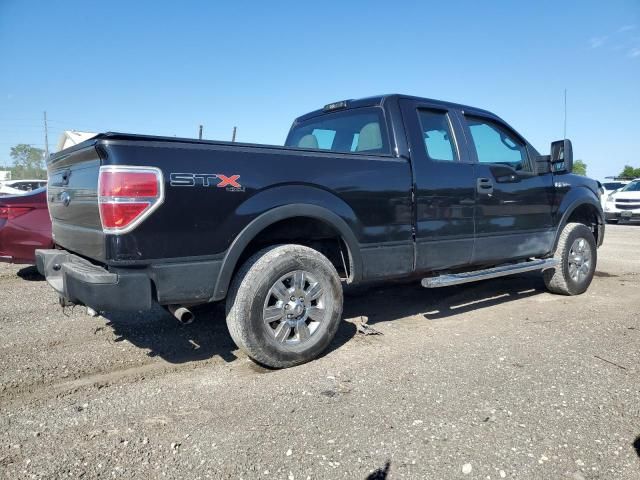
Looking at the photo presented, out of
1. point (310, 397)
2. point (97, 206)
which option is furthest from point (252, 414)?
point (97, 206)

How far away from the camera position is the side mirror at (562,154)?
16.2 ft

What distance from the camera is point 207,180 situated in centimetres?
283

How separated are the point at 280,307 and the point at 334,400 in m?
0.74

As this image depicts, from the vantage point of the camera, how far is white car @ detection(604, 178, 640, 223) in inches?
639

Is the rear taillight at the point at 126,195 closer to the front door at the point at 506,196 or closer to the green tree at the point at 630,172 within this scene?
the front door at the point at 506,196

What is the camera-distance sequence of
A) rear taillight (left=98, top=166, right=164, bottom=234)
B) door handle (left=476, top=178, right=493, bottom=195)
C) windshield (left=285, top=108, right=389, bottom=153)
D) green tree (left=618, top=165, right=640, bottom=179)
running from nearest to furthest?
rear taillight (left=98, top=166, right=164, bottom=234) < windshield (left=285, top=108, right=389, bottom=153) < door handle (left=476, top=178, right=493, bottom=195) < green tree (left=618, top=165, right=640, bottom=179)

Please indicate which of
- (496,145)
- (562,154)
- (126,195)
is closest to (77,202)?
(126,195)

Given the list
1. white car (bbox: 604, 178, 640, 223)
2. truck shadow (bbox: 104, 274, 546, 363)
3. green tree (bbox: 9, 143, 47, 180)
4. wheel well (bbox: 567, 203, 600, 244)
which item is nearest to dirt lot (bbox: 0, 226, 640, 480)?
truck shadow (bbox: 104, 274, 546, 363)

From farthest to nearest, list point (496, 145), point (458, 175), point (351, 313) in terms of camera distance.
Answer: point (496, 145), point (351, 313), point (458, 175)

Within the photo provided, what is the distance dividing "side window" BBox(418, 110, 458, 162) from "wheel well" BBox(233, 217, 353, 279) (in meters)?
1.17

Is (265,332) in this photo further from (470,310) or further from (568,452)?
(470,310)

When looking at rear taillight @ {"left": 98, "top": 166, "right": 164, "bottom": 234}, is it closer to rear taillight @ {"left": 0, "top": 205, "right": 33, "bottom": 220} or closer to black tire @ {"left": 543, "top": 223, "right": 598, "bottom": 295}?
rear taillight @ {"left": 0, "top": 205, "right": 33, "bottom": 220}

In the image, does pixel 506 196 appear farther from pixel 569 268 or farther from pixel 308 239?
pixel 308 239

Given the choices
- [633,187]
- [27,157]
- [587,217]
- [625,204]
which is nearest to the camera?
[587,217]
